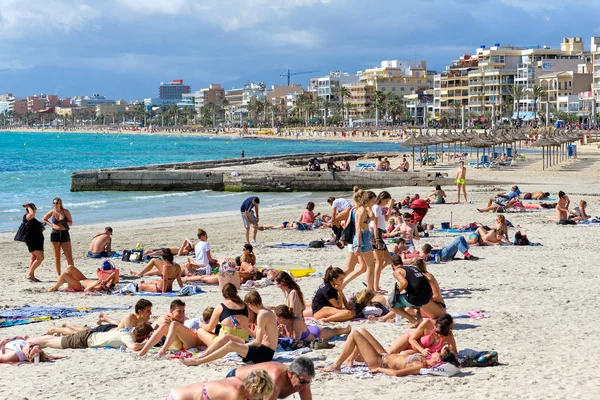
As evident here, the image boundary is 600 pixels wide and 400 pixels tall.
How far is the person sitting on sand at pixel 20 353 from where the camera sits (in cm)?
871

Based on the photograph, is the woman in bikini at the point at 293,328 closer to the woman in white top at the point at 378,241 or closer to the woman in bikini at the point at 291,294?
the woman in bikini at the point at 291,294

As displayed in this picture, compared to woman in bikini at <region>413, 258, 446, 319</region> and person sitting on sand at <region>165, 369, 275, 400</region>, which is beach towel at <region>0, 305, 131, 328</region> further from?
person sitting on sand at <region>165, 369, 275, 400</region>

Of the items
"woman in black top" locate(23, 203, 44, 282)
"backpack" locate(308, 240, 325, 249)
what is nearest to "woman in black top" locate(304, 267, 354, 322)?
"woman in black top" locate(23, 203, 44, 282)

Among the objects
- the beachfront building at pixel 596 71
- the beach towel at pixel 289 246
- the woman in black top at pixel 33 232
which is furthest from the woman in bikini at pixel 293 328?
the beachfront building at pixel 596 71

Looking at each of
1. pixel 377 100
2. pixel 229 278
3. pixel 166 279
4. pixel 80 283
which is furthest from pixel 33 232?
pixel 377 100

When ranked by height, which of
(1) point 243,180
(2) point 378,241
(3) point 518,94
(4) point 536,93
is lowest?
(1) point 243,180

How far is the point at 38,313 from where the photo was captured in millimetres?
11047

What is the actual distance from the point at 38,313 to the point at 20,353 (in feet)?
7.70

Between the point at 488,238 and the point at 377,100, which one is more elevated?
the point at 377,100

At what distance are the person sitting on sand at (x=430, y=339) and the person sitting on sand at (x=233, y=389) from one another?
262 centimetres

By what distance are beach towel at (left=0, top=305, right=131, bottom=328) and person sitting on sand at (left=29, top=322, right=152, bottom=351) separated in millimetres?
1398

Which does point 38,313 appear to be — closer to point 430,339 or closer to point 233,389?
point 430,339

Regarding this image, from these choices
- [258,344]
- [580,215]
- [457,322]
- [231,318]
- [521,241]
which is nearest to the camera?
[258,344]

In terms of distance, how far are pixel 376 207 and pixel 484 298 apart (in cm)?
186
